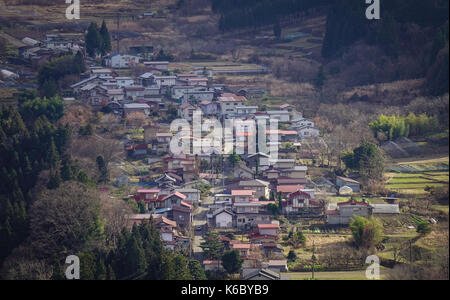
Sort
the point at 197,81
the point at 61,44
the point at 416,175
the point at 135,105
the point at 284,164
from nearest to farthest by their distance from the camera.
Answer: the point at 416,175 < the point at 284,164 < the point at 135,105 < the point at 197,81 < the point at 61,44

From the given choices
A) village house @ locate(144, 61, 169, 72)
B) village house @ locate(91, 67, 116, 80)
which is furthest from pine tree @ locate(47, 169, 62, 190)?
village house @ locate(144, 61, 169, 72)

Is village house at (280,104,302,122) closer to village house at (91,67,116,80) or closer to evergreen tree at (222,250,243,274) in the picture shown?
village house at (91,67,116,80)

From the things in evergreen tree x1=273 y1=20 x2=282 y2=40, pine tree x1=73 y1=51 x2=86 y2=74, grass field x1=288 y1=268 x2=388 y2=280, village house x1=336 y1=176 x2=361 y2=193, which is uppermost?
evergreen tree x1=273 y1=20 x2=282 y2=40

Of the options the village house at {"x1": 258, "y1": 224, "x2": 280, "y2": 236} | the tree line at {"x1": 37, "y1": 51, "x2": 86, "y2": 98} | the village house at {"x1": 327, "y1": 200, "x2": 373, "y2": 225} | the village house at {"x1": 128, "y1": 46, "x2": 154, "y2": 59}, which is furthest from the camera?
the village house at {"x1": 128, "y1": 46, "x2": 154, "y2": 59}

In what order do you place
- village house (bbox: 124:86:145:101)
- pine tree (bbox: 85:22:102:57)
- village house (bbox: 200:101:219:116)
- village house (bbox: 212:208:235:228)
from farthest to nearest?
pine tree (bbox: 85:22:102:57), village house (bbox: 124:86:145:101), village house (bbox: 200:101:219:116), village house (bbox: 212:208:235:228)

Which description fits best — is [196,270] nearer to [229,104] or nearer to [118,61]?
[229,104]

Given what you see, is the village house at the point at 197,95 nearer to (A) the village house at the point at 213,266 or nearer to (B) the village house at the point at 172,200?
(B) the village house at the point at 172,200

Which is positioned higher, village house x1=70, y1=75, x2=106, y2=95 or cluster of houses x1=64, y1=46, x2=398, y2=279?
village house x1=70, y1=75, x2=106, y2=95

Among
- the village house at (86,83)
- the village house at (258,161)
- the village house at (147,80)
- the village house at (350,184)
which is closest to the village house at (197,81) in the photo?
the village house at (147,80)

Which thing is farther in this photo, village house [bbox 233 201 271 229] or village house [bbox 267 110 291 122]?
village house [bbox 267 110 291 122]

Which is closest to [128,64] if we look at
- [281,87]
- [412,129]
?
[281,87]

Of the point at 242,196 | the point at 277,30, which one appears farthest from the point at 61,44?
the point at 242,196
